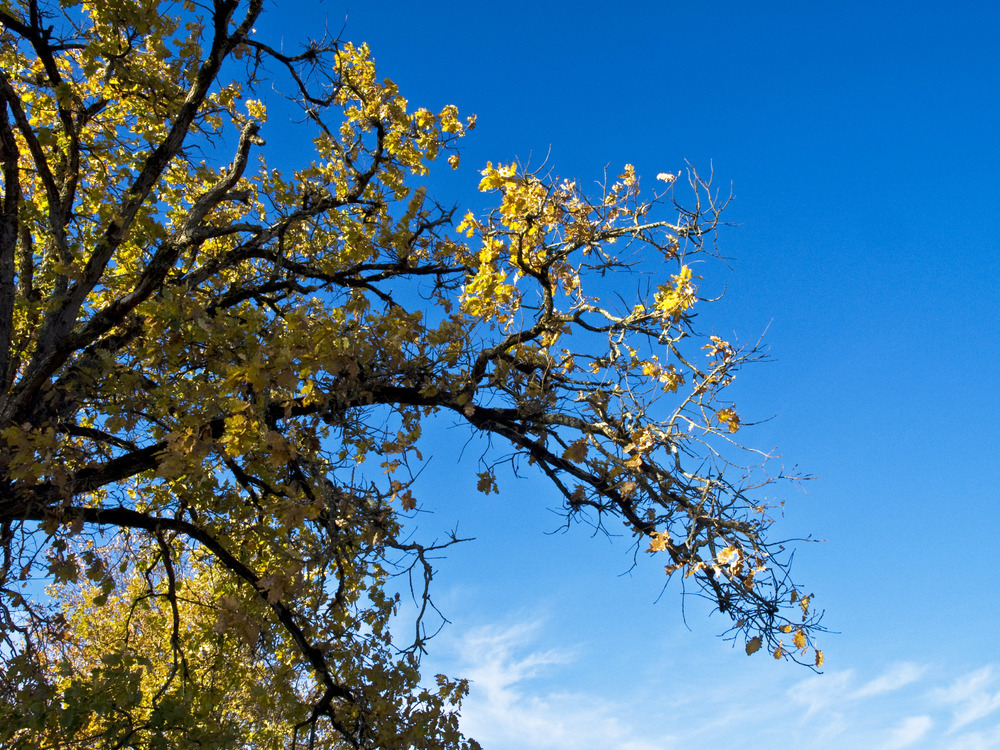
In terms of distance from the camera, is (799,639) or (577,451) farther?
(577,451)

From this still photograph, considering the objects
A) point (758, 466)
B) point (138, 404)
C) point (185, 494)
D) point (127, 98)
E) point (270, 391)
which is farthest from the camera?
point (127, 98)

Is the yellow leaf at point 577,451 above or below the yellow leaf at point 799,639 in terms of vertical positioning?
above

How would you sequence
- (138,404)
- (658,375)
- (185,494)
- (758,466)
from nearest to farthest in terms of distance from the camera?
(758,466) < (138,404) < (658,375) < (185,494)

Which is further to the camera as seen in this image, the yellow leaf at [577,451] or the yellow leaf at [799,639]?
the yellow leaf at [577,451]

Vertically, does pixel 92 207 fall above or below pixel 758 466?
above

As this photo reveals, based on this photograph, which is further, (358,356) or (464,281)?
(464,281)

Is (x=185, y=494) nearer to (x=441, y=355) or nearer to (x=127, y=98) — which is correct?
(x=441, y=355)

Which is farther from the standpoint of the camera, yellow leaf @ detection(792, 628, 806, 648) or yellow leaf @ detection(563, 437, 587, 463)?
yellow leaf @ detection(563, 437, 587, 463)

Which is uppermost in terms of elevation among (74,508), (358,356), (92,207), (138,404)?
(92,207)

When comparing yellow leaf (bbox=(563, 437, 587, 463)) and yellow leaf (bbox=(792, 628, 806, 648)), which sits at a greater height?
yellow leaf (bbox=(563, 437, 587, 463))

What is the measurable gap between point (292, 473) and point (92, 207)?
13.3ft

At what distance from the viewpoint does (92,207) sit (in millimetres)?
8094

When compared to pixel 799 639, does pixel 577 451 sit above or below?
above

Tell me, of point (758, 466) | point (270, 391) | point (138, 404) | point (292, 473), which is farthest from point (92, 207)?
point (758, 466)
